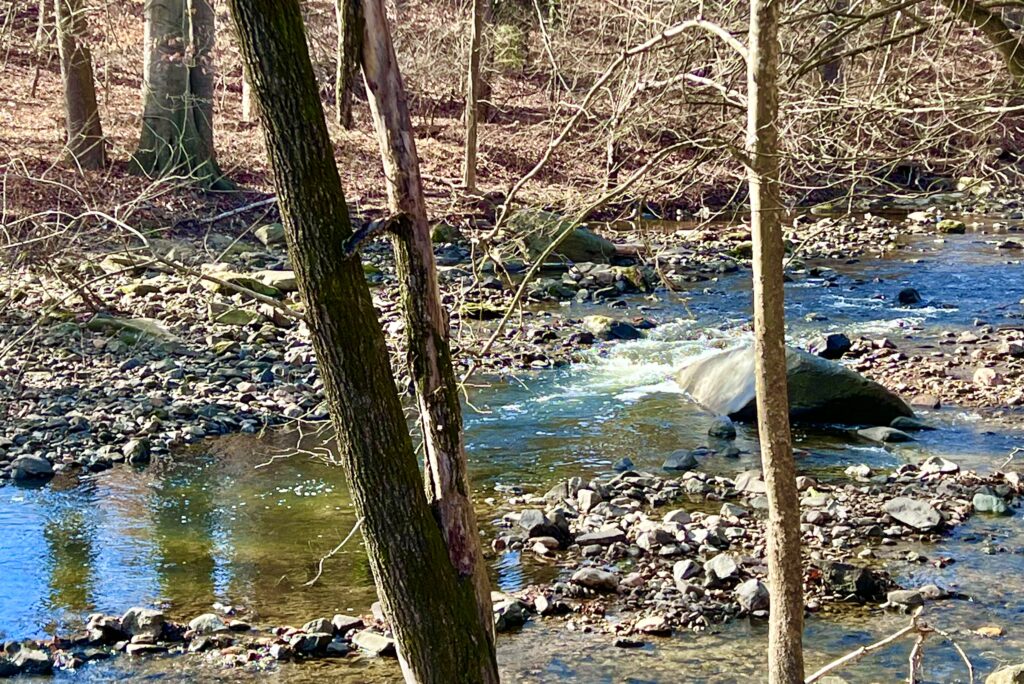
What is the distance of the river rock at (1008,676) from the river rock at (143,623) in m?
4.60

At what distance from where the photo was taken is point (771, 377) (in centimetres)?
464

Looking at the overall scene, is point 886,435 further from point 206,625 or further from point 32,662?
point 32,662

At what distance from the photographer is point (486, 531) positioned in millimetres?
8719

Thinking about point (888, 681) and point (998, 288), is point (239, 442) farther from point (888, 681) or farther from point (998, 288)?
point (998, 288)

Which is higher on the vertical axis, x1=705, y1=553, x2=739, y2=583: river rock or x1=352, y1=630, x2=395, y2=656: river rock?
x1=705, y1=553, x2=739, y2=583: river rock

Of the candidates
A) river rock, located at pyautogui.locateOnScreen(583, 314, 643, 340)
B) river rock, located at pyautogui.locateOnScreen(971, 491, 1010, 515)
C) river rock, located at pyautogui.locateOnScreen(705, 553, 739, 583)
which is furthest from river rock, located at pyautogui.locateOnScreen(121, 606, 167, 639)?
river rock, located at pyautogui.locateOnScreen(583, 314, 643, 340)

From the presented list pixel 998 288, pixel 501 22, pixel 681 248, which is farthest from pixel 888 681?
pixel 501 22

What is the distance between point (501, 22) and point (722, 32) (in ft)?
70.6

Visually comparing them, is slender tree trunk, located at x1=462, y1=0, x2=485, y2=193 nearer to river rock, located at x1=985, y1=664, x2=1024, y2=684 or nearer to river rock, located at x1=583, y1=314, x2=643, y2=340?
river rock, located at x1=583, y1=314, x2=643, y2=340

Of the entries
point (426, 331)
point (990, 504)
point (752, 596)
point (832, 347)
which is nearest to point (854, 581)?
point (752, 596)

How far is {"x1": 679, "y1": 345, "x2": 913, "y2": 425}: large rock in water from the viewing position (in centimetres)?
1123

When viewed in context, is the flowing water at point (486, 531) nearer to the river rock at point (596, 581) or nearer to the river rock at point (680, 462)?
the river rock at point (680, 462)

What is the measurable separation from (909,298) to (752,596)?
999 centimetres

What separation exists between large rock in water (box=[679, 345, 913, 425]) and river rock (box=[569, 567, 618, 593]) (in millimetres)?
4255
